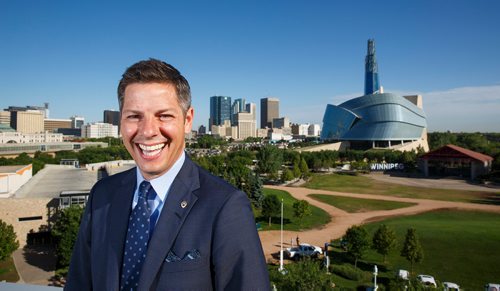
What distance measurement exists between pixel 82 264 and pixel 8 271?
16.1m

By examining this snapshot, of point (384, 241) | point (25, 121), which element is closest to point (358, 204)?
point (384, 241)

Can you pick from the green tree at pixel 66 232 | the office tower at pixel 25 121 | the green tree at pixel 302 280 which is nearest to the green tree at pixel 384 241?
the green tree at pixel 302 280

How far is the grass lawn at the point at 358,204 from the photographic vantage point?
83.3 feet

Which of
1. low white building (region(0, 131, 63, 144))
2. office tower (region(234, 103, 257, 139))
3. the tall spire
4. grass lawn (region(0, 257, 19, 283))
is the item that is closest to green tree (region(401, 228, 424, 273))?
grass lawn (region(0, 257, 19, 283))

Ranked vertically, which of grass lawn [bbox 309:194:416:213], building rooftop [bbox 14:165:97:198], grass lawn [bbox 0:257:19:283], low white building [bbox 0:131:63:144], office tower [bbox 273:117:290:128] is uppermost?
office tower [bbox 273:117:290:128]

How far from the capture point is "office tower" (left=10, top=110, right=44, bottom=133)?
381ft

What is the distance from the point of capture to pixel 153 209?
5.77ft

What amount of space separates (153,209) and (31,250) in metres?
19.0

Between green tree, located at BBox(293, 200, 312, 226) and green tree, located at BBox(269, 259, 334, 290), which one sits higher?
green tree, located at BBox(269, 259, 334, 290)

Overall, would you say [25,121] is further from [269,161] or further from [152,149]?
[152,149]

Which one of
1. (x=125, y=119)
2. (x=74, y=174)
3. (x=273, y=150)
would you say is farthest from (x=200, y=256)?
(x=273, y=150)

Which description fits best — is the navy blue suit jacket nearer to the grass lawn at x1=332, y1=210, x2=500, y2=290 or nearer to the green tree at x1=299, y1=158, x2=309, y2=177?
the grass lawn at x1=332, y1=210, x2=500, y2=290

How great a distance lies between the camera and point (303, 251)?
1580cm

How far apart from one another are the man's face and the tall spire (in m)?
93.0
